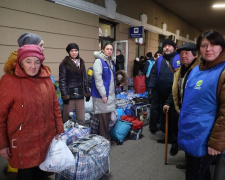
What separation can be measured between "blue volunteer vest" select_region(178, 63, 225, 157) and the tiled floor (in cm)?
116

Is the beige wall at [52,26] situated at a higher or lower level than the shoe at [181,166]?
higher

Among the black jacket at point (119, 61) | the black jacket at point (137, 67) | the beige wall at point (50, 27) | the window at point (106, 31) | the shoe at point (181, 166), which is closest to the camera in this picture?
the shoe at point (181, 166)

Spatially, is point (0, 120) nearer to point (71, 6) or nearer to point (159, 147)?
point (159, 147)

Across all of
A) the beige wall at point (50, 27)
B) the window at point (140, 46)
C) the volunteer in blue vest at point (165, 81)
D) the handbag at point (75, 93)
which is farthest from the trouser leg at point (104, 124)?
the window at point (140, 46)

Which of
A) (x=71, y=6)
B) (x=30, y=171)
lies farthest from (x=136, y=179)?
(x=71, y=6)

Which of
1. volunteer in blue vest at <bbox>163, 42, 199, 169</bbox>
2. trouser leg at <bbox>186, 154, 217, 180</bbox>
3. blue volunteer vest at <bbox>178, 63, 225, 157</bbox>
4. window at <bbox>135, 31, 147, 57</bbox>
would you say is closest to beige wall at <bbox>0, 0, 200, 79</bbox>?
window at <bbox>135, 31, 147, 57</bbox>

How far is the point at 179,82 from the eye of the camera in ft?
8.94

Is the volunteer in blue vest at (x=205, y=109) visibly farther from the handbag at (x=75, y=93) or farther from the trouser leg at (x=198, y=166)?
the handbag at (x=75, y=93)

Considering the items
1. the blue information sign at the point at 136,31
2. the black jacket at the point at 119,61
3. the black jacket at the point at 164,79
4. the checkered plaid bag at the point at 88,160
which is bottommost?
the checkered plaid bag at the point at 88,160

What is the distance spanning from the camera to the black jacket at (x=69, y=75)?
10.9 feet

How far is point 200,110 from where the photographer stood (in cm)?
157

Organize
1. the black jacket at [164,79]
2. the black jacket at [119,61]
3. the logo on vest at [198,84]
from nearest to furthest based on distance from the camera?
the logo on vest at [198,84] → the black jacket at [164,79] → the black jacket at [119,61]

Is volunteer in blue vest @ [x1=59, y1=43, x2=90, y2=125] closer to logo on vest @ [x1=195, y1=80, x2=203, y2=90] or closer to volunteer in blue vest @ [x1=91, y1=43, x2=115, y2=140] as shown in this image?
volunteer in blue vest @ [x1=91, y1=43, x2=115, y2=140]

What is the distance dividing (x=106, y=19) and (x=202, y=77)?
607cm
